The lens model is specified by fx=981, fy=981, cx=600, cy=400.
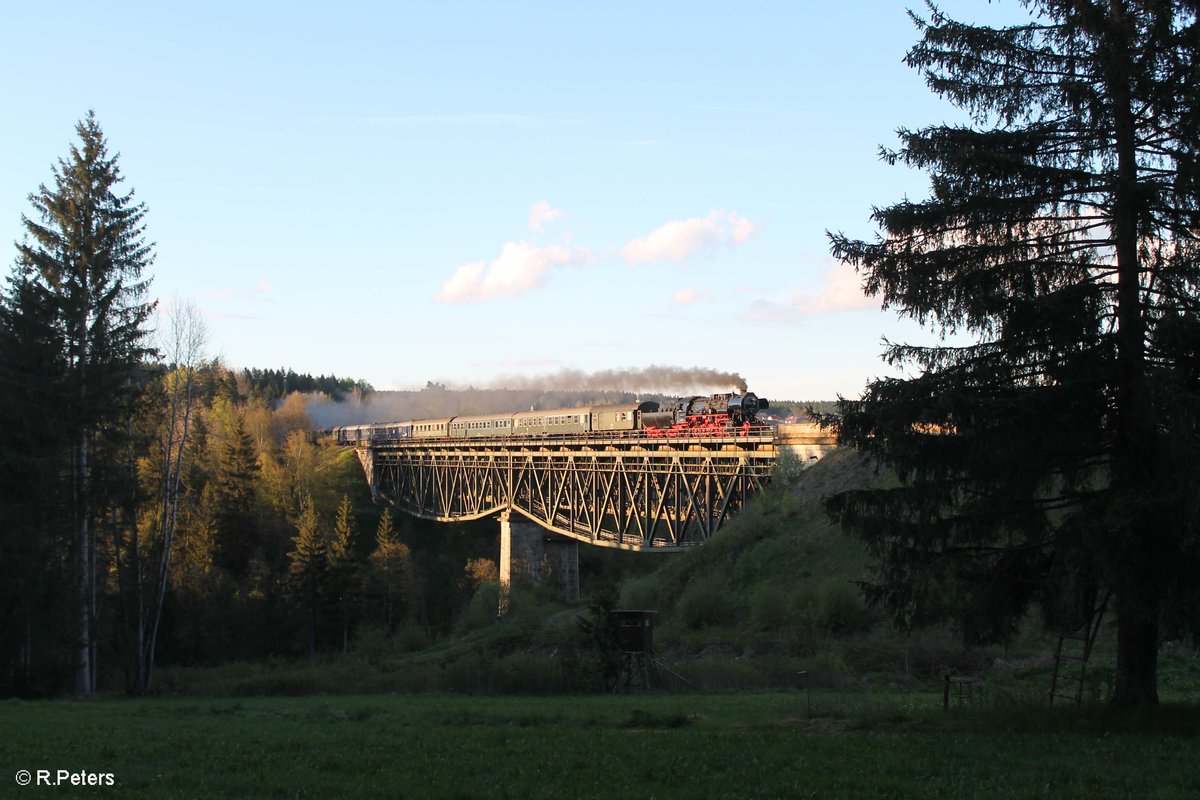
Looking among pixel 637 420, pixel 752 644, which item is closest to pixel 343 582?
pixel 637 420

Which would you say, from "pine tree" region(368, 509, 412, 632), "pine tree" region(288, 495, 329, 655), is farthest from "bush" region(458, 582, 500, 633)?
"pine tree" region(368, 509, 412, 632)

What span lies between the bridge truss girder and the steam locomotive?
0.91 m

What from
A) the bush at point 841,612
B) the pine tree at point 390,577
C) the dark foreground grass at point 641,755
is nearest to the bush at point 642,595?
the bush at point 841,612

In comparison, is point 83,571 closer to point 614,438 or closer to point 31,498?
point 31,498

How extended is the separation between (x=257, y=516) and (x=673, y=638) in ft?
162

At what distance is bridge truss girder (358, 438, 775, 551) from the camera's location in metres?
44.7

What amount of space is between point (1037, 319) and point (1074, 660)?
435 inches

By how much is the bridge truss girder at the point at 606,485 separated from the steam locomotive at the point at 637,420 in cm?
91

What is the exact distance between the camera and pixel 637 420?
2063 inches

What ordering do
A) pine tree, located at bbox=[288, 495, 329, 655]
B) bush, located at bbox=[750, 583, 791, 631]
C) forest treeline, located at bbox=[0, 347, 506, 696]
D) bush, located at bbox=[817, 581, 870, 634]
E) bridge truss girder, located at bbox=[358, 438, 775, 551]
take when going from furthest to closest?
1. pine tree, located at bbox=[288, 495, 329, 655]
2. bridge truss girder, located at bbox=[358, 438, 775, 551]
3. bush, located at bbox=[750, 583, 791, 631]
4. bush, located at bbox=[817, 581, 870, 634]
5. forest treeline, located at bbox=[0, 347, 506, 696]

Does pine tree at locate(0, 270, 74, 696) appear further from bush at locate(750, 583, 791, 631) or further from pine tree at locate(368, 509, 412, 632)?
pine tree at locate(368, 509, 412, 632)

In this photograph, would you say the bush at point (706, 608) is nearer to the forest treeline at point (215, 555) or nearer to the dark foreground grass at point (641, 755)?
the forest treeline at point (215, 555)

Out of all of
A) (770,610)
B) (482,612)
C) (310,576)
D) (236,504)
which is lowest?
(482,612)

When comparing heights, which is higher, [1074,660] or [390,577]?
[1074,660]
